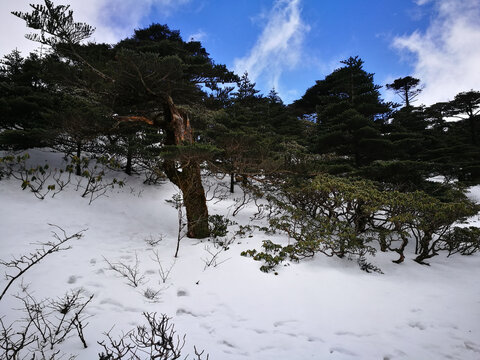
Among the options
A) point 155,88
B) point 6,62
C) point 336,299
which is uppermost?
point 6,62

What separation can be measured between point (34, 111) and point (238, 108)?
12.1 m

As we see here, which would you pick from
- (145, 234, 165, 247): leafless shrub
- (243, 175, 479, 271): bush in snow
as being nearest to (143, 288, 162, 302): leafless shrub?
(145, 234, 165, 247): leafless shrub

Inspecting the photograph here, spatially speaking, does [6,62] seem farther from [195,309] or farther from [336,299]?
[336,299]

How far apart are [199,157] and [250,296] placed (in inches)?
131

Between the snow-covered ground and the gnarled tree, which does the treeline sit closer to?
the gnarled tree

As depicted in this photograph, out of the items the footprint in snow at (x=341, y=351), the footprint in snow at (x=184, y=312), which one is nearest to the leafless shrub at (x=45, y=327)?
the footprint in snow at (x=184, y=312)

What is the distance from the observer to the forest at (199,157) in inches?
203

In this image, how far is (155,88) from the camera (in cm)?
585

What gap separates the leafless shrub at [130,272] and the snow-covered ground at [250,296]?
3.7 inches

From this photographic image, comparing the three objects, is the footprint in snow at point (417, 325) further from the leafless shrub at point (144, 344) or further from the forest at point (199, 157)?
the leafless shrub at point (144, 344)

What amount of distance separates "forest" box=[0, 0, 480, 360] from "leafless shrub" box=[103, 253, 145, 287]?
47 mm

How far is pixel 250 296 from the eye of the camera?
3.92 metres

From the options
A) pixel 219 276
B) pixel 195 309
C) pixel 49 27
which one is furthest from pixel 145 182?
pixel 195 309

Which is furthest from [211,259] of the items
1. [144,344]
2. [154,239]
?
[144,344]
